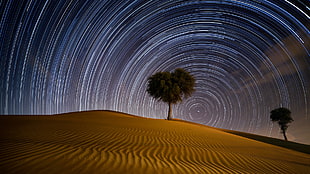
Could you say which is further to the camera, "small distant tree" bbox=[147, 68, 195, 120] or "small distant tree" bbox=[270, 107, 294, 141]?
"small distant tree" bbox=[270, 107, 294, 141]

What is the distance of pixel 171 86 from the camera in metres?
28.1

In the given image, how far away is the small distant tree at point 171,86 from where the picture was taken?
1099 inches

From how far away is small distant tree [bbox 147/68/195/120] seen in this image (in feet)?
91.6

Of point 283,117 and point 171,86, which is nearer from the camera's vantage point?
point 171,86

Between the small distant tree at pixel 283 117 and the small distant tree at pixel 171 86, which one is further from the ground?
the small distant tree at pixel 171 86

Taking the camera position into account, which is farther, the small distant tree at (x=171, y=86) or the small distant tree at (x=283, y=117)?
the small distant tree at (x=283, y=117)

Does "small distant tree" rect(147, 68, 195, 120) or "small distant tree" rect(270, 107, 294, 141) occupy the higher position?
"small distant tree" rect(147, 68, 195, 120)

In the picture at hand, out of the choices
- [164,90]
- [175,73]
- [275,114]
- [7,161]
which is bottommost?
[275,114]

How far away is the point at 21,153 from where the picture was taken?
13.3ft

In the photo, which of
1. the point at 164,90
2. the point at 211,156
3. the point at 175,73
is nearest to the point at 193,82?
the point at 175,73

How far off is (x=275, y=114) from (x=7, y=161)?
50.3 m

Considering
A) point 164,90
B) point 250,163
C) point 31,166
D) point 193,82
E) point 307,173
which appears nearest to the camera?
point 31,166

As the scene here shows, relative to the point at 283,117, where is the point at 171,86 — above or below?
above

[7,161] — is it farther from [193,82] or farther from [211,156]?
[193,82]
